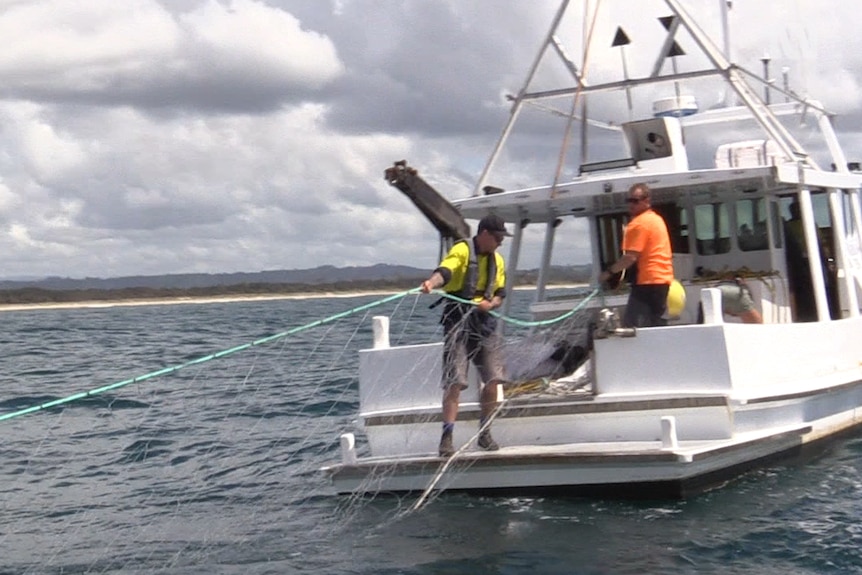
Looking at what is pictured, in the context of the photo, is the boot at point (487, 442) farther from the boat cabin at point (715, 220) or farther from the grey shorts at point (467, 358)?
the boat cabin at point (715, 220)

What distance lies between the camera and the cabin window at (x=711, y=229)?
13078 mm

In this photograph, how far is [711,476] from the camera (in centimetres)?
1025

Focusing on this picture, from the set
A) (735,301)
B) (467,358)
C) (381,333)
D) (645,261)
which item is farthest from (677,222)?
(467,358)

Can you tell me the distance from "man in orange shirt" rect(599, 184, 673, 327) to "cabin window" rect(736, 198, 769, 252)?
8.67 feet

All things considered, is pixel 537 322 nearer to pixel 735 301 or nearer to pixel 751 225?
pixel 735 301

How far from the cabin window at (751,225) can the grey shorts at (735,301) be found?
0.96 metres

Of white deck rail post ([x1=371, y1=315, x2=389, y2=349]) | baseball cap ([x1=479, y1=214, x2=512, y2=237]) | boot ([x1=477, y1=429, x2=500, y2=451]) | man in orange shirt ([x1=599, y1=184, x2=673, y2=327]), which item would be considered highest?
baseball cap ([x1=479, y1=214, x2=512, y2=237])

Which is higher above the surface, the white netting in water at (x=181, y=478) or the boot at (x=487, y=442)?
the boot at (x=487, y=442)

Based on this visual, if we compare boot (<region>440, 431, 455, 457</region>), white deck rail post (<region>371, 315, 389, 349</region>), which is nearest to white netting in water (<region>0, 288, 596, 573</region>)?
boot (<region>440, 431, 455, 457</region>)

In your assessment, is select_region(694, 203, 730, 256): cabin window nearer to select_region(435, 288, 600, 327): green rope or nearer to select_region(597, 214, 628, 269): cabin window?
Result: select_region(597, 214, 628, 269): cabin window

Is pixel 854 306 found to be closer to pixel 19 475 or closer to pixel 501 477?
pixel 501 477

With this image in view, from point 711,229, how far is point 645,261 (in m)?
2.93

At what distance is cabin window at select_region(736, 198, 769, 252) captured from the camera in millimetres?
12836

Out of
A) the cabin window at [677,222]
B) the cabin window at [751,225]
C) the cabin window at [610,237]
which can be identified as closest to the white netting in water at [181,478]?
the cabin window at [610,237]
